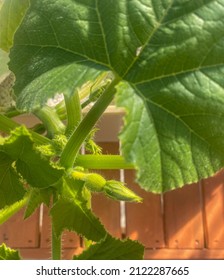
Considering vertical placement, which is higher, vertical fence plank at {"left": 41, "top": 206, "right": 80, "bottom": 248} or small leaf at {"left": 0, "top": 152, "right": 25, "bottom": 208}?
small leaf at {"left": 0, "top": 152, "right": 25, "bottom": 208}

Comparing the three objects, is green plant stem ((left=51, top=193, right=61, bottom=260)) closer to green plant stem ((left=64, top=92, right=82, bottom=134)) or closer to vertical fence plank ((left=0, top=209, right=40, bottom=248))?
green plant stem ((left=64, top=92, right=82, bottom=134))

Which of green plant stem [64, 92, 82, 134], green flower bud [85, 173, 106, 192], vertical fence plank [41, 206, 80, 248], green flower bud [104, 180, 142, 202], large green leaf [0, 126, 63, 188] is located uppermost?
green plant stem [64, 92, 82, 134]

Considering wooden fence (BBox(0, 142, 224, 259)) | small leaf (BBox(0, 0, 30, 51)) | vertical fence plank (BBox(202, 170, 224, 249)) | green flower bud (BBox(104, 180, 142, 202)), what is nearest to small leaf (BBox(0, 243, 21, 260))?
green flower bud (BBox(104, 180, 142, 202))

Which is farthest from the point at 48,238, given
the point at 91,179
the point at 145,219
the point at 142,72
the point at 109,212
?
the point at 142,72

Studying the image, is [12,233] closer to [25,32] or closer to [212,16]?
[25,32]
